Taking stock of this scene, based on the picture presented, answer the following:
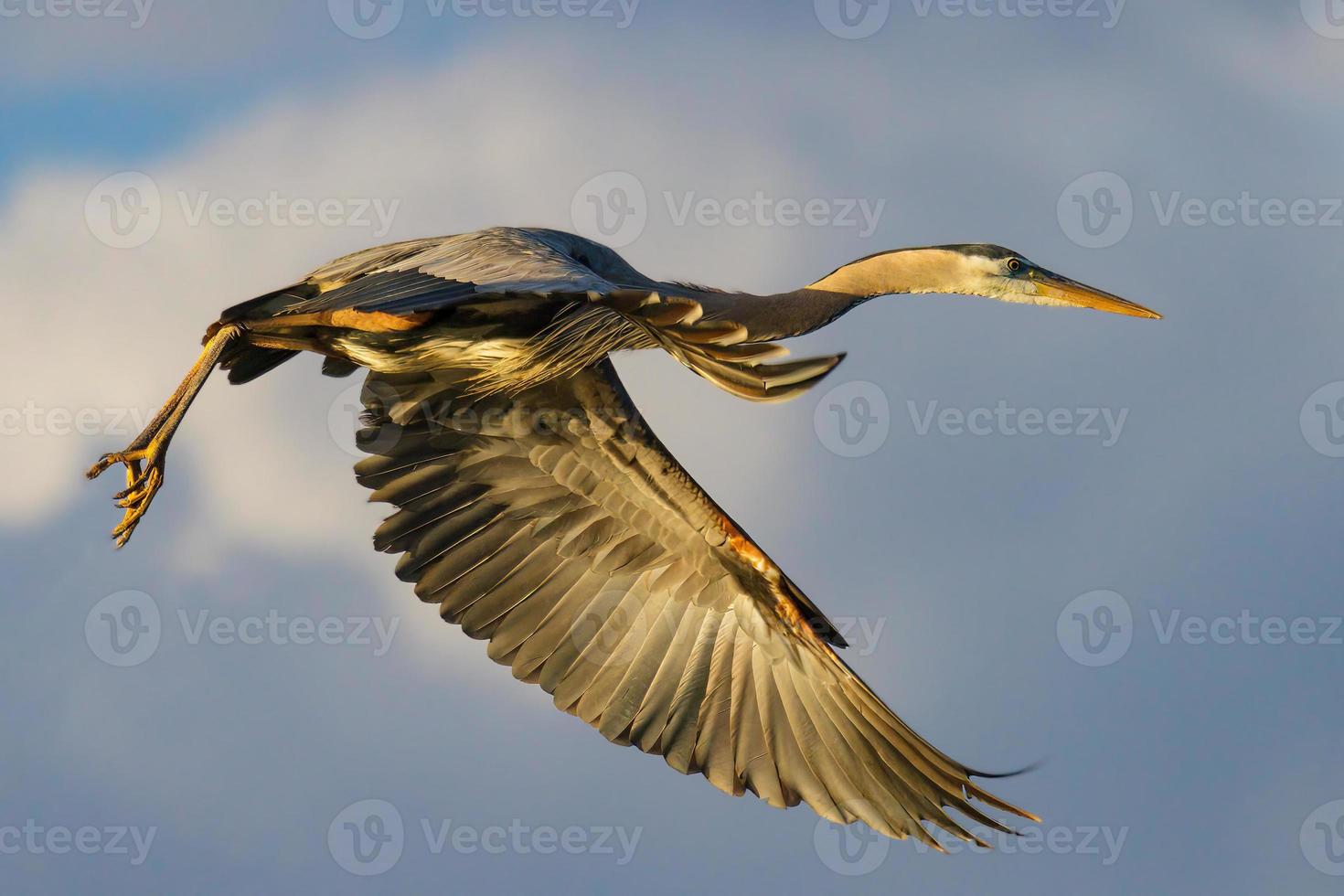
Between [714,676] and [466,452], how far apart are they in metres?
2.00

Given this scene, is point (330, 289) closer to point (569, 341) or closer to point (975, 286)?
point (569, 341)

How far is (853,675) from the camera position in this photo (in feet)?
28.7

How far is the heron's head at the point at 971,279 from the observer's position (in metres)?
9.10

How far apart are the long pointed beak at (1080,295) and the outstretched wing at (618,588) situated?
7.94ft

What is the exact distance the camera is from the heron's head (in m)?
9.10

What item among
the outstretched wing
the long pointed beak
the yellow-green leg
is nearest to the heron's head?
the long pointed beak

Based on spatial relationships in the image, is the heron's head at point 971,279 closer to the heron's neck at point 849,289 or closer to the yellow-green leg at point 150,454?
the heron's neck at point 849,289

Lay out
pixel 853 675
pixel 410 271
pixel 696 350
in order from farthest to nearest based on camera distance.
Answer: pixel 853 675 → pixel 410 271 → pixel 696 350

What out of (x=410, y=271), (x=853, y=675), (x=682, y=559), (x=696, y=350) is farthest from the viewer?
(x=682, y=559)

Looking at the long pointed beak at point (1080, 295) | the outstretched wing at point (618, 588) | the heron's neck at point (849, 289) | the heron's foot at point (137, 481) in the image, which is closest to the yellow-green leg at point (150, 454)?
the heron's foot at point (137, 481)

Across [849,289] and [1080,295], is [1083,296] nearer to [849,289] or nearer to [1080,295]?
[1080,295]

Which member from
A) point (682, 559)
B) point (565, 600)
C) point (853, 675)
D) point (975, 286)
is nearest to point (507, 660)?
point (565, 600)

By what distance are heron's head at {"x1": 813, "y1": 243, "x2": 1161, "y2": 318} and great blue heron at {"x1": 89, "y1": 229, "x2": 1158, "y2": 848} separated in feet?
0.04

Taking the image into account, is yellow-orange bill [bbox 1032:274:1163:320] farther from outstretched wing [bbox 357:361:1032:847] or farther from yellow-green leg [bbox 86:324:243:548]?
yellow-green leg [bbox 86:324:243:548]
